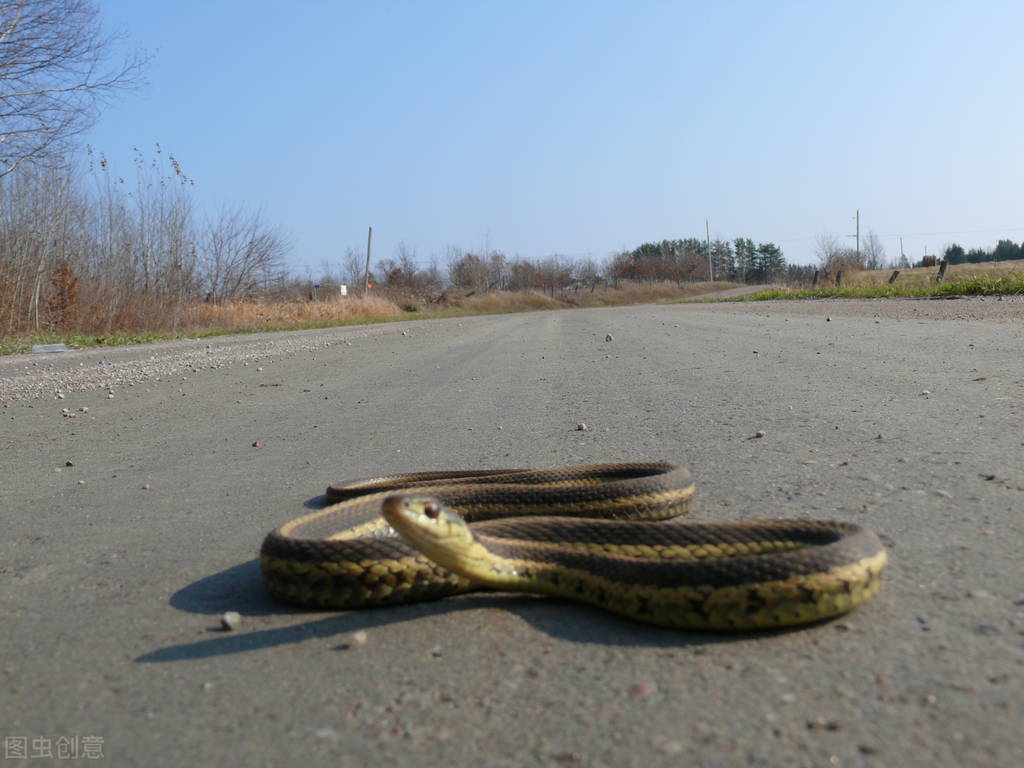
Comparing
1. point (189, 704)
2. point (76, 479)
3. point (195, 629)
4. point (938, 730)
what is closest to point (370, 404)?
point (76, 479)

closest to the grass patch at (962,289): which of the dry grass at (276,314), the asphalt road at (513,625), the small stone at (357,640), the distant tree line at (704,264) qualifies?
the asphalt road at (513,625)

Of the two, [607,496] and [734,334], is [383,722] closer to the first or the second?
[607,496]

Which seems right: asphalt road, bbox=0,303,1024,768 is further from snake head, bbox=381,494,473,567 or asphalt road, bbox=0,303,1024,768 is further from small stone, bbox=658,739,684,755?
snake head, bbox=381,494,473,567

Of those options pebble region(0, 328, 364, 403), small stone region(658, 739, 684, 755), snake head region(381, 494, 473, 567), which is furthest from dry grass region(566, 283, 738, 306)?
small stone region(658, 739, 684, 755)

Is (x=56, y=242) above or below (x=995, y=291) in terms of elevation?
above

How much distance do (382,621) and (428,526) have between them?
396mm

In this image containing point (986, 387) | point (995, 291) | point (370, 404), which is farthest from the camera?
point (995, 291)

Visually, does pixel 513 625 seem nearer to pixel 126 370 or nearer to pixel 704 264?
pixel 126 370

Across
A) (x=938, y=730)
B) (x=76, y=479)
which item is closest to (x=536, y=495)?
(x=938, y=730)

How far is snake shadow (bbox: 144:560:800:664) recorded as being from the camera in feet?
7.57

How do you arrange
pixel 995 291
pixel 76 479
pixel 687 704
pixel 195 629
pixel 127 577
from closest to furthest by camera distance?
pixel 687 704 < pixel 195 629 < pixel 127 577 < pixel 76 479 < pixel 995 291

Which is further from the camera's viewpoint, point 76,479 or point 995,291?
point 995,291

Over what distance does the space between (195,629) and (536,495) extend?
5.39 feet

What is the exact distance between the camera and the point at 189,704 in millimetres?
2041
